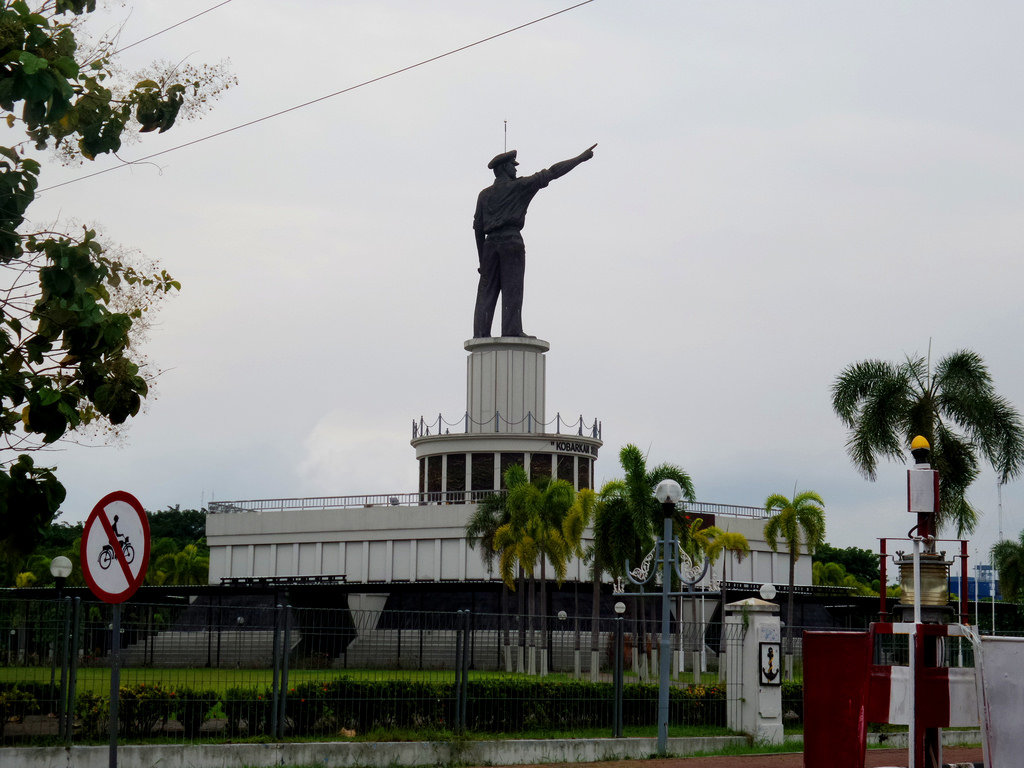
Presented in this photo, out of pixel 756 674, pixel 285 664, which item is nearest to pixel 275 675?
pixel 285 664

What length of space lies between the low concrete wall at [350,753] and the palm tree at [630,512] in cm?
2396

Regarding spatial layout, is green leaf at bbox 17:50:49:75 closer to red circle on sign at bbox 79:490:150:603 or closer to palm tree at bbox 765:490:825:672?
red circle on sign at bbox 79:490:150:603

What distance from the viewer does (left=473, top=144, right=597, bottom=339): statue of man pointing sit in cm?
6719

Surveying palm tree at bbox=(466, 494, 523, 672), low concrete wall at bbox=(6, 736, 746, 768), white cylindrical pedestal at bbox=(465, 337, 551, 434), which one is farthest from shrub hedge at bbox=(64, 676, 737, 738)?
white cylindrical pedestal at bbox=(465, 337, 551, 434)

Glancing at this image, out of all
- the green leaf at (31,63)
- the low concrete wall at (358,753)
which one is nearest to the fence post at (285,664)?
the low concrete wall at (358,753)

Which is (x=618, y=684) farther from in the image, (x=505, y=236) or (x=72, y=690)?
(x=505, y=236)

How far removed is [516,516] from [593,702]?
103 ft

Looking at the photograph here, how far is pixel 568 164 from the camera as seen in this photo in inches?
2665

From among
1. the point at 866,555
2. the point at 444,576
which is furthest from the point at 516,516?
the point at 866,555

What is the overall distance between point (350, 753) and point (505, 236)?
2083 inches

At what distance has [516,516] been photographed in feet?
170

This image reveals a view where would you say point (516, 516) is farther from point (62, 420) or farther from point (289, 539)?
point (62, 420)

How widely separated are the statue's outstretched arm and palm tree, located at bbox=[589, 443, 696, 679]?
955 inches

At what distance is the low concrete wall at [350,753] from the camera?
1455cm
